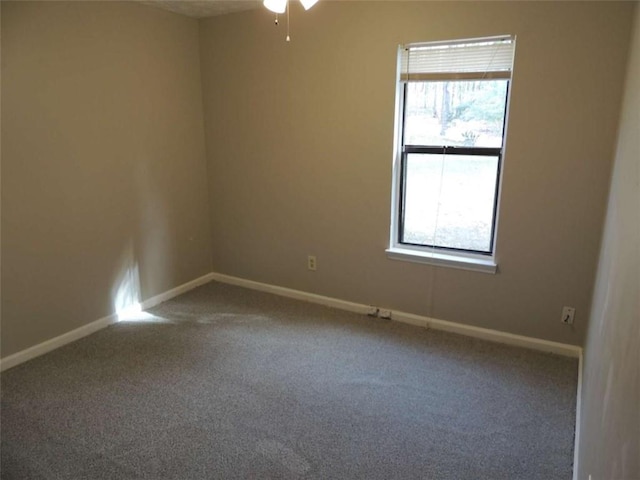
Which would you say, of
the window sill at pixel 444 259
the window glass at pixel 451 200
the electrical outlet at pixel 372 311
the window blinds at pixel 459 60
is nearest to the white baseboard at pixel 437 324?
the electrical outlet at pixel 372 311

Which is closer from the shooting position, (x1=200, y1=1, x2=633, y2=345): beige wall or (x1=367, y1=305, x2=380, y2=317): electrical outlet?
(x1=200, y1=1, x2=633, y2=345): beige wall

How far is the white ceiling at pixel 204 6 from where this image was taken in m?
3.07

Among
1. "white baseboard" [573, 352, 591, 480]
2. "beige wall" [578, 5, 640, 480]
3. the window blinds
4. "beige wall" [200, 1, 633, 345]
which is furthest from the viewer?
the window blinds

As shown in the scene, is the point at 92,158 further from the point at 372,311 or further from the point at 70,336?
the point at 372,311

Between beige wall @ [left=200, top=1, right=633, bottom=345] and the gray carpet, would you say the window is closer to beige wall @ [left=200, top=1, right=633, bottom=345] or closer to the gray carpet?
beige wall @ [left=200, top=1, right=633, bottom=345]

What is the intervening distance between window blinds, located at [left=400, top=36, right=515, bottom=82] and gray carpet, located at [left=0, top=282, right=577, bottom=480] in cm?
175

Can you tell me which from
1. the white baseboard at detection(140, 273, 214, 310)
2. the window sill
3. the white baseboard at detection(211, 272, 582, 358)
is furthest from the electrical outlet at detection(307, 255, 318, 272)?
the white baseboard at detection(140, 273, 214, 310)

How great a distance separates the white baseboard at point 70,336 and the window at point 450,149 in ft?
6.27

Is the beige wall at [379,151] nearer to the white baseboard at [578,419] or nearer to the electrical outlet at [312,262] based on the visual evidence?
the electrical outlet at [312,262]

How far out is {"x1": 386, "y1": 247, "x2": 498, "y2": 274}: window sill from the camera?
2908mm

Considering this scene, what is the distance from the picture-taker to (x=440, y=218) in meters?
3.07

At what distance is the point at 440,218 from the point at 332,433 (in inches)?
65.6

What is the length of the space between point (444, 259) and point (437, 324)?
1.63 feet

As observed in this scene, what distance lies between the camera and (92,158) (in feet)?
9.54
